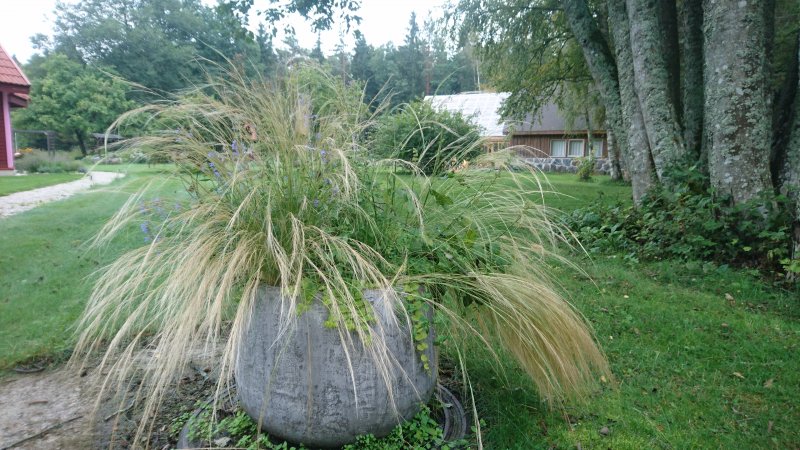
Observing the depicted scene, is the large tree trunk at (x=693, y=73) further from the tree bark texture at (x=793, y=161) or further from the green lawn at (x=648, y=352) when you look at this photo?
the green lawn at (x=648, y=352)

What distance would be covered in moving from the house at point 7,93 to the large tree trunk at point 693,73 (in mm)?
14479

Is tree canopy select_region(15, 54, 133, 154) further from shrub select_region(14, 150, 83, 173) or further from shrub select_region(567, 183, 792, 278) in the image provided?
shrub select_region(567, 183, 792, 278)

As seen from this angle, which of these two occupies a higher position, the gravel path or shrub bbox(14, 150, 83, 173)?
shrub bbox(14, 150, 83, 173)

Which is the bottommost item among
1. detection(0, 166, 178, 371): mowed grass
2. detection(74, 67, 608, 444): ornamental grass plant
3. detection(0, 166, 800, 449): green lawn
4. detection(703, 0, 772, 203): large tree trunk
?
detection(0, 166, 800, 449): green lawn

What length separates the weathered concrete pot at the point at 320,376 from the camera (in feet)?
5.03

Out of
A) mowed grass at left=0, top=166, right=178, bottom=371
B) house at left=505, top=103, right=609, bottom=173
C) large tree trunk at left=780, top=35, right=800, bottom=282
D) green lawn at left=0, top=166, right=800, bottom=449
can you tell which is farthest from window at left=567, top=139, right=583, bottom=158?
mowed grass at left=0, top=166, right=178, bottom=371

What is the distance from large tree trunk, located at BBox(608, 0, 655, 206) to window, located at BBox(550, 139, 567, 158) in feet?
64.7

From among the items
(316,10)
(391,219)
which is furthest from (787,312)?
(316,10)

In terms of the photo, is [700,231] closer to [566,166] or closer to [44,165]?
[44,165]

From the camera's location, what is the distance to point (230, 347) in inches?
55.7

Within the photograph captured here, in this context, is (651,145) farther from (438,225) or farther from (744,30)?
(438,225)

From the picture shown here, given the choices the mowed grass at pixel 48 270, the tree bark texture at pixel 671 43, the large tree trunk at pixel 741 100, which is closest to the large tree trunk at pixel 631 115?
the tree bark texture at pixel 671 43

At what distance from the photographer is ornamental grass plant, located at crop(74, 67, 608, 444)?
149 centimetres

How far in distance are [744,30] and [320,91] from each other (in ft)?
12.0
